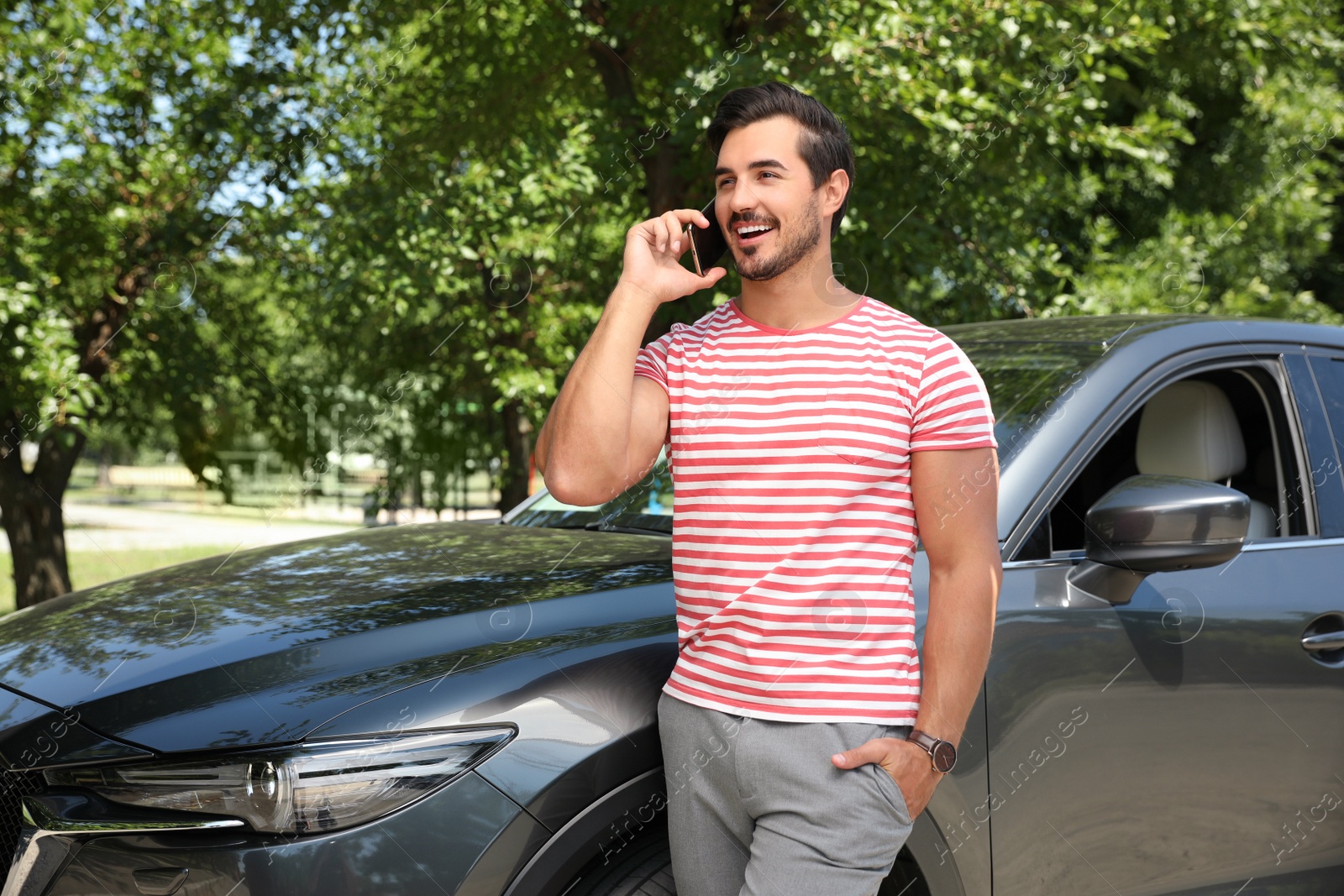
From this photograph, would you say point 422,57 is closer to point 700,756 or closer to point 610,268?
point 610,268

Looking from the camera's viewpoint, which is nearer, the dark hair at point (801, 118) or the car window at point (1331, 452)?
the dark hair at point (801, 118)

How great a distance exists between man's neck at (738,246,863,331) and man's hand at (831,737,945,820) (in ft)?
2.28

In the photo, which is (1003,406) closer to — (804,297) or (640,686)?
(804,297)

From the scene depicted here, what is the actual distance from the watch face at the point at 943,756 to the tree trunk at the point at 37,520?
9.90 m

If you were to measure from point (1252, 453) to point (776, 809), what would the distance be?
6.76 ft

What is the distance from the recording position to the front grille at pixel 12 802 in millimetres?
1987

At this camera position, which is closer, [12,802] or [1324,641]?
[12,802]

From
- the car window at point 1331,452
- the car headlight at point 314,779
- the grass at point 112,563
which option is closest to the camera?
the car headlight at point 314,779

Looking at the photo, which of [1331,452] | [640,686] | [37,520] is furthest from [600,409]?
[37,520]

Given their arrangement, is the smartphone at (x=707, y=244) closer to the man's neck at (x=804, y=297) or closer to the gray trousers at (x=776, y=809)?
the man's neck at (x=804, y=297)

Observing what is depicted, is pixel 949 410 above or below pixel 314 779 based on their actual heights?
above

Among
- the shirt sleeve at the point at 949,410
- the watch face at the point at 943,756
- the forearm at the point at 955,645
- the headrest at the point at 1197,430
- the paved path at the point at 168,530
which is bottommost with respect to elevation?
the paved path at the point at 168,530

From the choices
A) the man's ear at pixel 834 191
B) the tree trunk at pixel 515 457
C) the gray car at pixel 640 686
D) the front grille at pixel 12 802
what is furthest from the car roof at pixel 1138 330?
the tree trunk at pixel 515 457

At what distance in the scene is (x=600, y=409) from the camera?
199 centimetres
